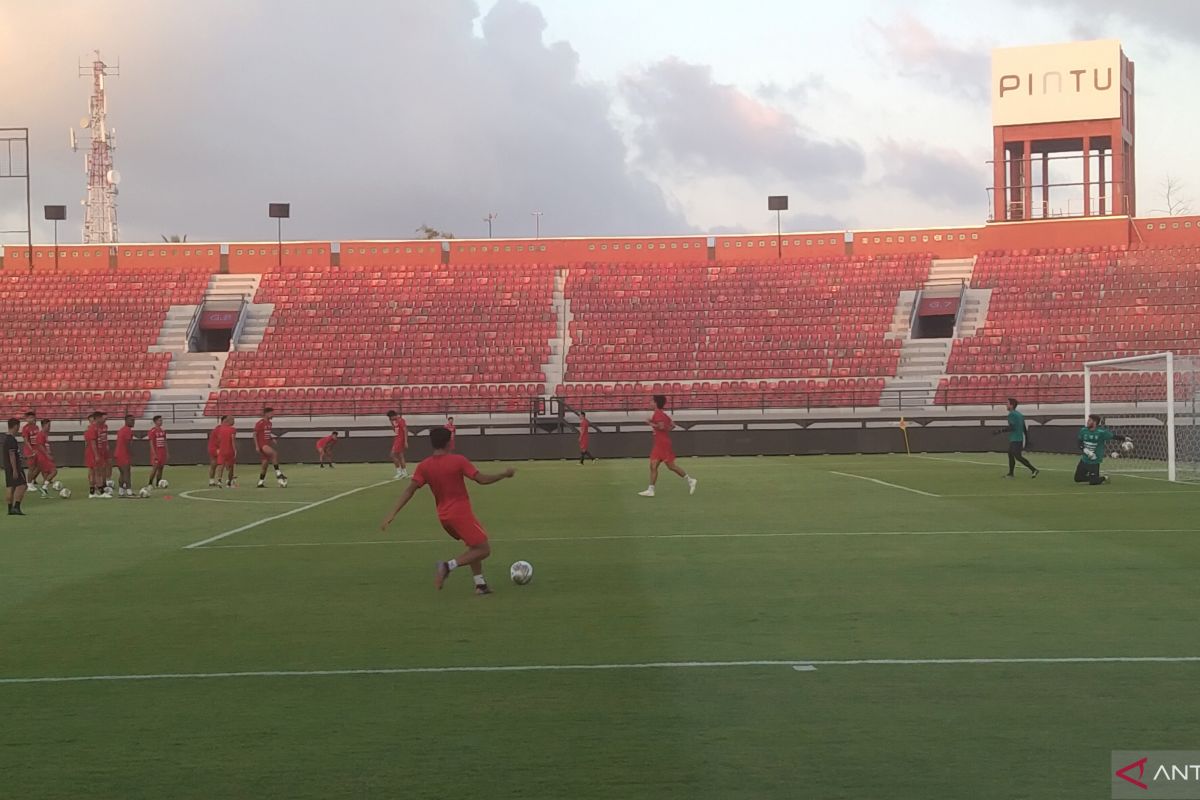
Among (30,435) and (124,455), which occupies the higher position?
(30,435)

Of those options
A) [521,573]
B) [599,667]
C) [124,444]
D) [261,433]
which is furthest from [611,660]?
[261,433]

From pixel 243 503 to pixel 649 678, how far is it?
739 inches

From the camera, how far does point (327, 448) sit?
43.1m

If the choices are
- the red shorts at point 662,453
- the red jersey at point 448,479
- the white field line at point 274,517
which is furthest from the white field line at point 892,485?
the red jersey at point 448,479

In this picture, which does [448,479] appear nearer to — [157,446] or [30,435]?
[30,435]

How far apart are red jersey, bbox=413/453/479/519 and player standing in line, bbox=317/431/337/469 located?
29.9 meters

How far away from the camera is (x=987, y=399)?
50.7 meters

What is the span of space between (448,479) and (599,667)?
3.67 m

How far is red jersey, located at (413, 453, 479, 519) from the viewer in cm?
1298

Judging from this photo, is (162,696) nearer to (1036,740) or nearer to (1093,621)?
(1036,740)

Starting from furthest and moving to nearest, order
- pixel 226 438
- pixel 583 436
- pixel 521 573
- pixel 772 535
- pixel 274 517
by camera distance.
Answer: pixel 583 436 < pixel 226 438 < pixel 274 517 < pixel 772 535 < pixel 521 573

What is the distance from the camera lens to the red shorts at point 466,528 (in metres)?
13.1

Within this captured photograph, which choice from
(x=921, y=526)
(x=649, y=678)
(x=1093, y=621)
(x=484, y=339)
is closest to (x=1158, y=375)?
(x=484, y=339)

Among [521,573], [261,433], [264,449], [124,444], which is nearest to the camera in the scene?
[521,573]
